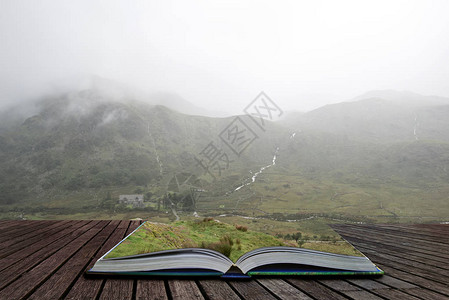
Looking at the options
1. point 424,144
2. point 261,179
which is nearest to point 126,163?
point 261,179

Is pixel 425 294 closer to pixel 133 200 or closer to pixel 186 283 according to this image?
pixel 186 283

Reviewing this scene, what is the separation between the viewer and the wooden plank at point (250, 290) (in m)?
1.79

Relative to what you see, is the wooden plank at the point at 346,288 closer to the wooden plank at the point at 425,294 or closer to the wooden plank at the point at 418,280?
the wooden plank at the point at 425,294

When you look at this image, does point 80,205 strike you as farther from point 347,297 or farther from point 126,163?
point 347,297

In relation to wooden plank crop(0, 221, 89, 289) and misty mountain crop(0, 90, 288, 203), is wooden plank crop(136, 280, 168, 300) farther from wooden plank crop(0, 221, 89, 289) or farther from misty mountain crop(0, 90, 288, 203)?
misty mountain crop(0, 90, 288, 203)

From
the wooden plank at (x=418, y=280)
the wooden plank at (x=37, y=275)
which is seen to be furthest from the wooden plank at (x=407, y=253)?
the wooden plank at (x=37, y=275)

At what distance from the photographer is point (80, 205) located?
3438 inches

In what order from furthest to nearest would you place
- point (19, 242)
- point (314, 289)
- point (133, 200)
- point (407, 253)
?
point (133, 200) → point (19, 242) → point (407, 253) → point (314, 289)

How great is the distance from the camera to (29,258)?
2717 mm

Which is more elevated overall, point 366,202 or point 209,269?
point 209,269

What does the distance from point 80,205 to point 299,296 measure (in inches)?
4302

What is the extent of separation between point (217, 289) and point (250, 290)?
0.32 metres

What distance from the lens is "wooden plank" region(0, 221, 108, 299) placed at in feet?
5.81

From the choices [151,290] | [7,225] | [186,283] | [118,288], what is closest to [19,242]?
[7,225]
